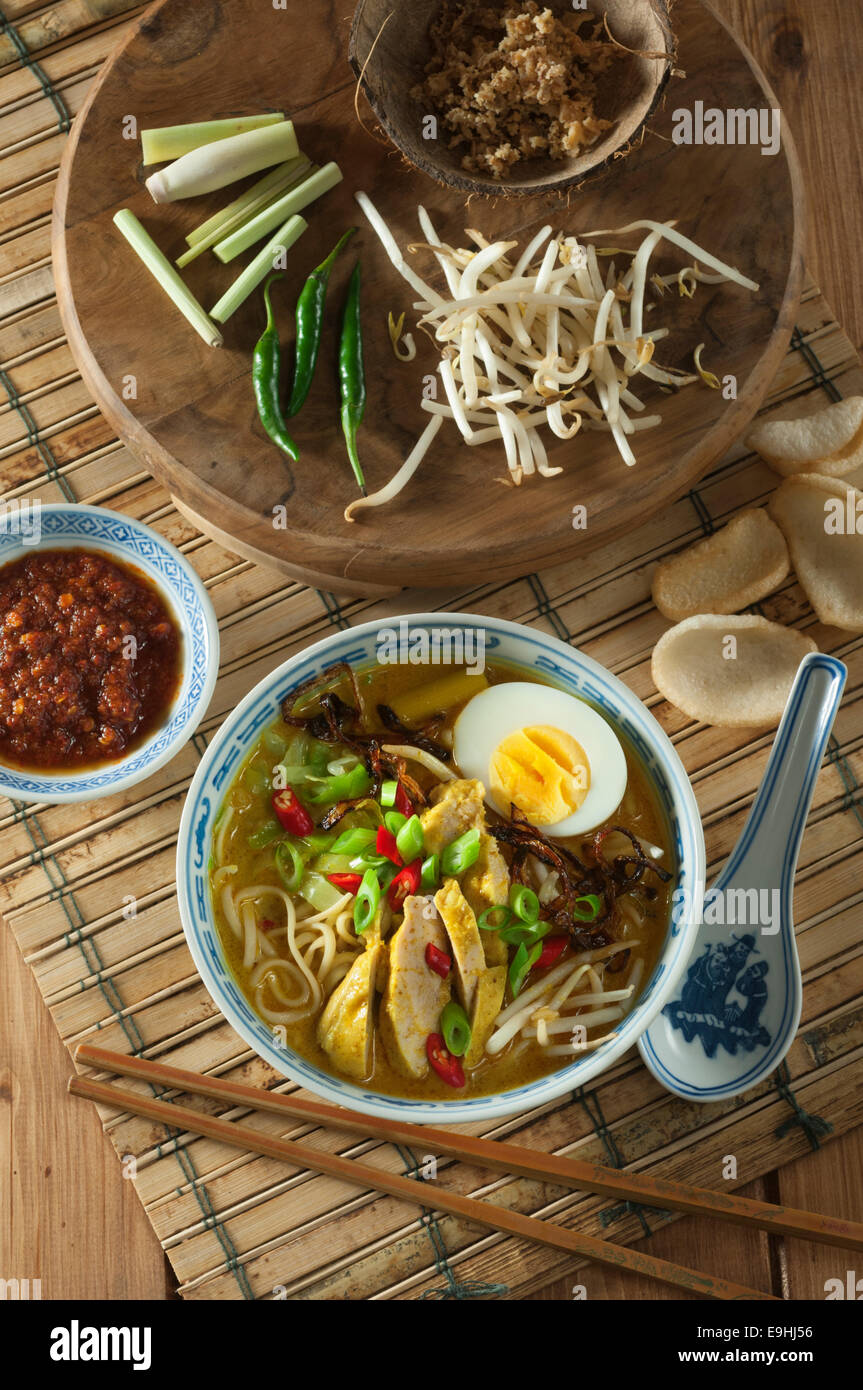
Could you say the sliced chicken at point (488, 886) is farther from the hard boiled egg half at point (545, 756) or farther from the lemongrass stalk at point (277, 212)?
the lemongrass stalk at point (277, 212)

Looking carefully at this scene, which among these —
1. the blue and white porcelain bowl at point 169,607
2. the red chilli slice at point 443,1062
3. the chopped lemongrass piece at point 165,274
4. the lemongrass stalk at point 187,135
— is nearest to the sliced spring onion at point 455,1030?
the red chilli slice at point 443,1062

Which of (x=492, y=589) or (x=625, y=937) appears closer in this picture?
(x=625, y=937)

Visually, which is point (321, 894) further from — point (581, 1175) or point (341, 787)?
point (581, 1175)

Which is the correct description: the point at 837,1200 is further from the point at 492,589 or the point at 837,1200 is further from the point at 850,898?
the point at 492,589

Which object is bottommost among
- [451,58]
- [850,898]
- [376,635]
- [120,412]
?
[850,898]

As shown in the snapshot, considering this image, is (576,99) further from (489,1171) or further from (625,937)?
(489,1171)

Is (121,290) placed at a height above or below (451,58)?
below

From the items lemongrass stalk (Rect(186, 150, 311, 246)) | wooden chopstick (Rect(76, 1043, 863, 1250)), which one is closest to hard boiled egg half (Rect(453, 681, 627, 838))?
wooden chopstick (Rect(76, 1043, 863, 1250))

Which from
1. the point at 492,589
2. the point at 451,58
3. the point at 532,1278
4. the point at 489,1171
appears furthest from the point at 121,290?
the point at 532,1278
